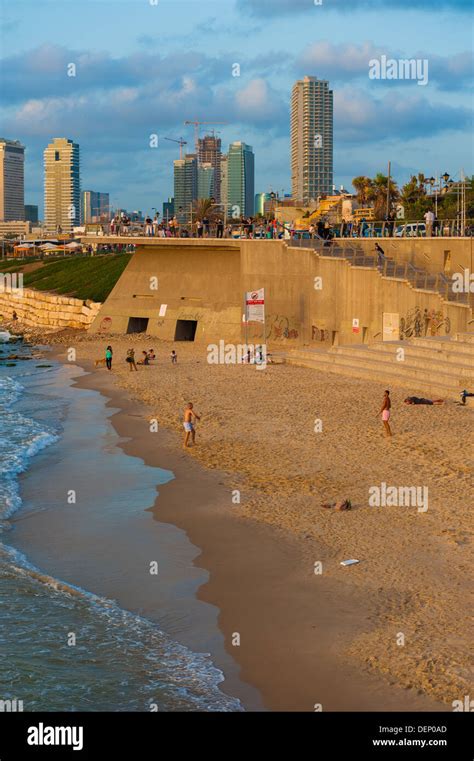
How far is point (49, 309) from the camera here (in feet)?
245

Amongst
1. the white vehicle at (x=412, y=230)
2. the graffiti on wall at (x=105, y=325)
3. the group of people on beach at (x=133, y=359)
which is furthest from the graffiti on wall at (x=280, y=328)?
the graffiti on wall at (x=105, y=325)

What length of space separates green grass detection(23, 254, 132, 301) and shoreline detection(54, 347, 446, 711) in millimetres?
53852

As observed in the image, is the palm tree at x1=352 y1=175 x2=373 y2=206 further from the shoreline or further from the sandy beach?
the shoreline

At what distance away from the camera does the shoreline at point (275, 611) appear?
1121 cm

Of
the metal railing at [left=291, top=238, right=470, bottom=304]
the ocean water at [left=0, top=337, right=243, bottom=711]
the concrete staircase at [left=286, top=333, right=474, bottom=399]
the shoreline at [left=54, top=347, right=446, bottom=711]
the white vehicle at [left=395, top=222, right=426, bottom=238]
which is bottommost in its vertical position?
the ocean water at [left=0, top=337, right=243, bottom=711]

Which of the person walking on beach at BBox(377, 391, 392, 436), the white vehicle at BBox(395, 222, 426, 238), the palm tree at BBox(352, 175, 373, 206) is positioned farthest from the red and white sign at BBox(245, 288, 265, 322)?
the palm tree at BBox(352, 175, 373, 206)

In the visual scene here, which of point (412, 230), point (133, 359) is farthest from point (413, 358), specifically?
point (133, 359)

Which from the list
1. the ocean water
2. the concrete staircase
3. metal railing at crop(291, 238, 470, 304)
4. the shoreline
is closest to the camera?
the shoreline

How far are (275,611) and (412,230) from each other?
112 ft

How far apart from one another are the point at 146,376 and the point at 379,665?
95.3 ft

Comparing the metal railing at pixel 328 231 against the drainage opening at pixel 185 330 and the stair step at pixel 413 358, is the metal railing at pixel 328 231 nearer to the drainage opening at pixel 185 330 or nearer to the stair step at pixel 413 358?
the drainage opening at pixel 185 330

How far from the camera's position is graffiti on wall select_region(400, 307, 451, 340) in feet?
118

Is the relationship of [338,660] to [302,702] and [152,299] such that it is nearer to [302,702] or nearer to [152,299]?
[302,702]

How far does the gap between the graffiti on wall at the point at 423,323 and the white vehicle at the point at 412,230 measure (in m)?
6.70
